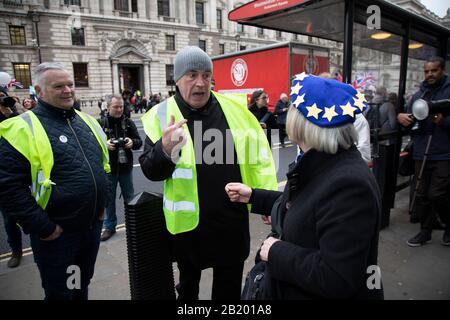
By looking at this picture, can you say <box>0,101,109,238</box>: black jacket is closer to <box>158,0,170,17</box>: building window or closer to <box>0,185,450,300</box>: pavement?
<box>0,185,450,300</box>: pavement

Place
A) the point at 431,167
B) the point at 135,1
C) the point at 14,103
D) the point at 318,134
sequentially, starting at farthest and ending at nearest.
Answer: the point at 135,1, the point at 14,103, the point at 431,167, the point at 318,134

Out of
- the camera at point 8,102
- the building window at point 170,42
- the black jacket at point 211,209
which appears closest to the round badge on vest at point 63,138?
the black jacket at point 211,209

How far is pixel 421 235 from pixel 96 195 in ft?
11.7

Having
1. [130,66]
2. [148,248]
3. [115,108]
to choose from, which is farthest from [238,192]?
[130,66]

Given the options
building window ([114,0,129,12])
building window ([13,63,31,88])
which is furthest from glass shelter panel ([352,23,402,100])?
building window ([114,0,129,12])

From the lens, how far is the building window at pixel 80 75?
32.3m

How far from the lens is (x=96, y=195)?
7.78 ft

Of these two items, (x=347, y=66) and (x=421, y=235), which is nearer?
(x=347, y=66)

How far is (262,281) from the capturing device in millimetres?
1522

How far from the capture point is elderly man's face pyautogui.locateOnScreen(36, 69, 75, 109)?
7.34 feet

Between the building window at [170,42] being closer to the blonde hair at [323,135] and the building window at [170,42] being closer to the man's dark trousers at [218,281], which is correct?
the man's dark trousers at [218,281]

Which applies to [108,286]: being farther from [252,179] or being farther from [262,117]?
[262,117]

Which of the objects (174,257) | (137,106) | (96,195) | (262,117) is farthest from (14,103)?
(137,106)

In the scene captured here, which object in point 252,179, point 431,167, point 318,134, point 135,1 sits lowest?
point 431,167
